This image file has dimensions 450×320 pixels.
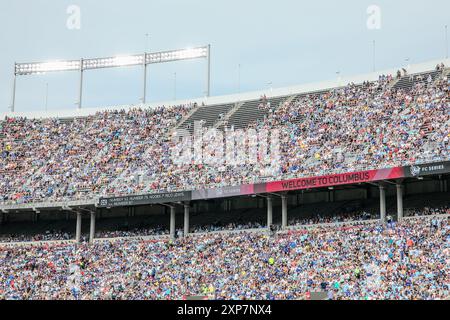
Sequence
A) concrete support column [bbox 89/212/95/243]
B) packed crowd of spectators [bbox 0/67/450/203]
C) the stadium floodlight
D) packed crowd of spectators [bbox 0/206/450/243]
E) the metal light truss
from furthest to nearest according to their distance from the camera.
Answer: the metal light truss → the stadium floodlight → concrete support column [bbox 89/212/95/243] → packed crowd of spectators [bbox 0/67/450/203] → packed crowd of spectators [bbox 0/206/450/243]

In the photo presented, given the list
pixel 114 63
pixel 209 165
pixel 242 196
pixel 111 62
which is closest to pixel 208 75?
pixel 114 63

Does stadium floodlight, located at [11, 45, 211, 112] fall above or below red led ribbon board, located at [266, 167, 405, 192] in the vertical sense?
above

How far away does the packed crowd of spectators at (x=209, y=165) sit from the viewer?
4053 cm

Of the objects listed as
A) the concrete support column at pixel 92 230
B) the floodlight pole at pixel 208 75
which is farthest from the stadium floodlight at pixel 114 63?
the concrete support column at pixel 92 230

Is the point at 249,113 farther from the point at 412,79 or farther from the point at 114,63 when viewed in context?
the point at 114,63

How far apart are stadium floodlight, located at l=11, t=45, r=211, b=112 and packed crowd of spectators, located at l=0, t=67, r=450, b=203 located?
7161mm

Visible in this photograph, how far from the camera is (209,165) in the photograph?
46688 millimetres

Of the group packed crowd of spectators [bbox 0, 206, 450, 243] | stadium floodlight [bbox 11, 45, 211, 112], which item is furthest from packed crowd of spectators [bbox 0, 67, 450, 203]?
stadium floodlight [bbox 11, 45, 211, 112]

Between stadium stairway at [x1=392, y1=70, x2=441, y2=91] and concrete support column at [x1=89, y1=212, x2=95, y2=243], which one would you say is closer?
stadium stairway at [x1=392, y1=70, x2=441, y2=91]

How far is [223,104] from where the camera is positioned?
56.8 m

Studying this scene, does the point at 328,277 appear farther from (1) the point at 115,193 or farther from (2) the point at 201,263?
(1) the point at 115,193

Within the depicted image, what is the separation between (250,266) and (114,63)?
36192mm

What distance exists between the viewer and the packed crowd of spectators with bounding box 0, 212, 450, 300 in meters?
30.4

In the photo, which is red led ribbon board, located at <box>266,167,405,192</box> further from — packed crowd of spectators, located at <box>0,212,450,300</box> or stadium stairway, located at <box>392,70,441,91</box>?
stadium stairway, located at <box>392,70,441,91</box>
